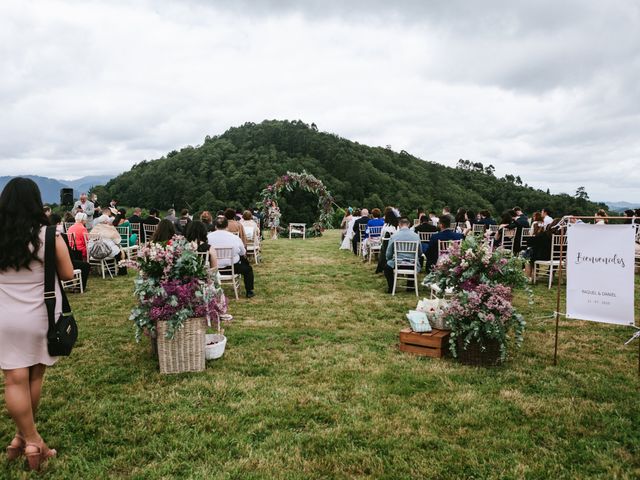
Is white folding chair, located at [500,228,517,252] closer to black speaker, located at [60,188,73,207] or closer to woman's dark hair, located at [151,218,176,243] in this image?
woman's dark hair, located at [151,218,176,243]

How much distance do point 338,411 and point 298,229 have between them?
1874 cm

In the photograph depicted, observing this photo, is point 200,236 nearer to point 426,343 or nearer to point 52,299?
point 426,343

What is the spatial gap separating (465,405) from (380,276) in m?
6.27

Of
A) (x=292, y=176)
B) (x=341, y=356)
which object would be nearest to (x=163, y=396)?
(x=341, y=356)

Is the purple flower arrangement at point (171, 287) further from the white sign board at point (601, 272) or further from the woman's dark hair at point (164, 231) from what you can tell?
the white sign board at point (601, 272)

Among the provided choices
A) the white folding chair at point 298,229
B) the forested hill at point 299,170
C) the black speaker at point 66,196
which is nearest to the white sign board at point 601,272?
the black speaker at point 66,196

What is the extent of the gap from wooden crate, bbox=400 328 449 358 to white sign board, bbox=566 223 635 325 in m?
1.26

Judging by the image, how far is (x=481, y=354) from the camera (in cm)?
→ 441

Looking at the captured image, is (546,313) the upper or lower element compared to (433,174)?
lower

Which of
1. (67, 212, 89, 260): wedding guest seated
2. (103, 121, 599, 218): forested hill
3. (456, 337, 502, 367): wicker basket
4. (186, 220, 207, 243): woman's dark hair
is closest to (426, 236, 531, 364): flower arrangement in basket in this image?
(456, 337, 502, 367): wicker basket

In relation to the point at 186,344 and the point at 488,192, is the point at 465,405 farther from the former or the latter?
the point at 488,192

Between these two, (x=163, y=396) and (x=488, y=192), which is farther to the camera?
(x=488, y=192)

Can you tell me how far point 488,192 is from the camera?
36.0 m

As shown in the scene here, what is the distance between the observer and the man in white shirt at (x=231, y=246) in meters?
7.44
